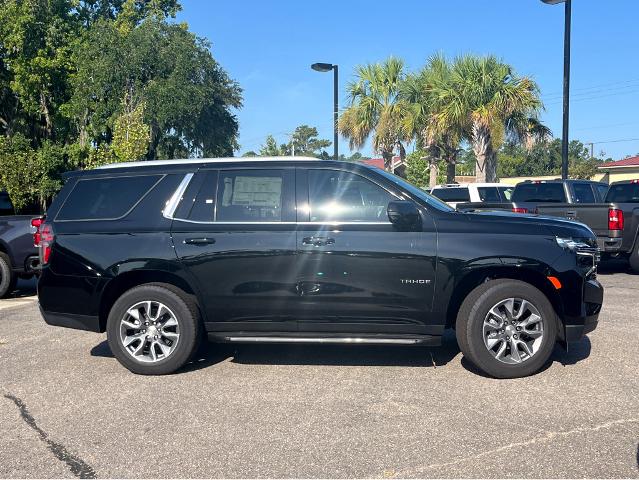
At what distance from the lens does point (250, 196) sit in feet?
18.1

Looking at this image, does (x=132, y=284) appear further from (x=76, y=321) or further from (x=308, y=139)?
(x=308, y=139)

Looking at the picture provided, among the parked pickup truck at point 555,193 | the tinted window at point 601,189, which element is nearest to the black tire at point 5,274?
the parked pickup truck at point 555,193

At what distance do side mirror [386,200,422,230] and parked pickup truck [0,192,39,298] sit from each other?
6697 millimetres

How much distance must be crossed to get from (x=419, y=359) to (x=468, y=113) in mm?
16528

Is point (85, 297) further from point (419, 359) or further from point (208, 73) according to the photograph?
point (208, 73)

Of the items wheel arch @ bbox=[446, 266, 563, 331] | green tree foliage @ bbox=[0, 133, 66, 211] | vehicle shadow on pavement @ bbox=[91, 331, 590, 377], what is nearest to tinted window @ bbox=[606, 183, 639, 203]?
vehicle shadow on pavement @ bbox=[91, 331, 590, 377]

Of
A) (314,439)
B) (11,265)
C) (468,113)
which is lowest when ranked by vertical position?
(314,439)

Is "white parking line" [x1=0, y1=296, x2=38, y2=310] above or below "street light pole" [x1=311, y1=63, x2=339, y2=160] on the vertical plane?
below

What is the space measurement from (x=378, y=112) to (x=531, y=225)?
19.2 m

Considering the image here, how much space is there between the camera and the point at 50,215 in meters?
5.74

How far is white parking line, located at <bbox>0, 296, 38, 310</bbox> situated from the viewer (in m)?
9.19

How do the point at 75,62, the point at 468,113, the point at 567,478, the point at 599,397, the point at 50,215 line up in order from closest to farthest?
1. the point at 567,478
2. the point at 599,397
3. the point at 50,215
4. the point at 468,113
5. the point at 75,62

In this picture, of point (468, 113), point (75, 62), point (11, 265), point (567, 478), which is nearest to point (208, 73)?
point (75, 62)

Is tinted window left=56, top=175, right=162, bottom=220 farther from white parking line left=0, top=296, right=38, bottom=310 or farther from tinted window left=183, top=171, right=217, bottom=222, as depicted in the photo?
white parking line left=0, top=296, right=38, bottom=310
